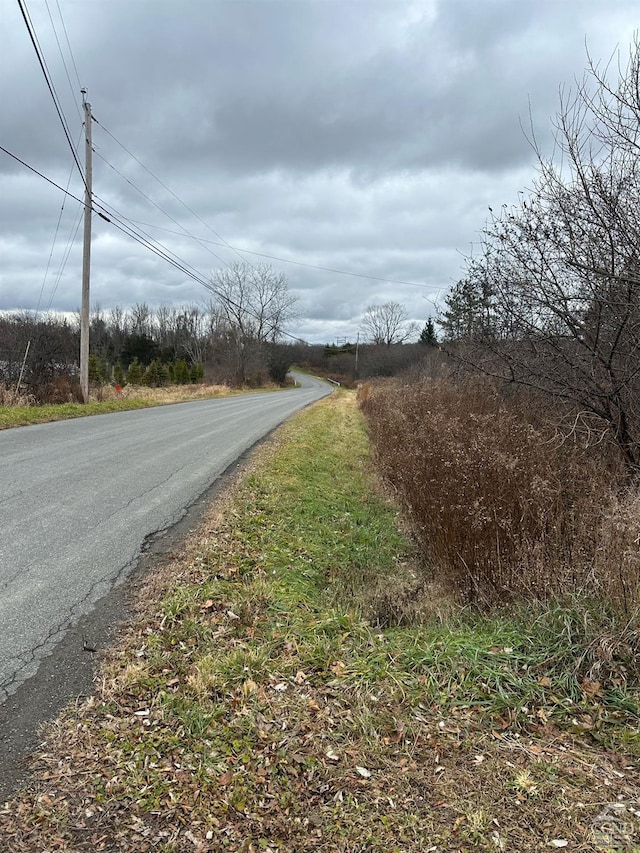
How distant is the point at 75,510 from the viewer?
5.30 m

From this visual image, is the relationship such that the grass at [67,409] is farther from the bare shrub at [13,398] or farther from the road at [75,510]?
the road at [75,510]

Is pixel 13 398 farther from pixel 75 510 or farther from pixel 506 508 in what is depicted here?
pixel 506 508

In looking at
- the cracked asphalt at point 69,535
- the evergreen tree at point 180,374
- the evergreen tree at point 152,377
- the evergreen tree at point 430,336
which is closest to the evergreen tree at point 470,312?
the evergreen tree at point 430,336

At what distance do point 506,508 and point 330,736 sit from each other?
9.82 ft

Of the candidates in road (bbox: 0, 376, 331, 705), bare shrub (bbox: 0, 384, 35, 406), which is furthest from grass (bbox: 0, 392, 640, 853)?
bare shrub (bbox: 0, 384, 35, 406)

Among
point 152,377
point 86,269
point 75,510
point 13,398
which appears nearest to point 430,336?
point 86,269

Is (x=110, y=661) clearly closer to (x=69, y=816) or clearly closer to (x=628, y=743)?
(x=69, y=816)

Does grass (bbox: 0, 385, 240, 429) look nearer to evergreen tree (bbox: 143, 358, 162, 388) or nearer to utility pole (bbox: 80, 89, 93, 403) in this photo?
utility pole (bbox: 80, 89, 93, 403)

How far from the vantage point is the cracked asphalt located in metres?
2.65

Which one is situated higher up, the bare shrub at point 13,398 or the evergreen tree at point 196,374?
the evergreen tree at point 196,374

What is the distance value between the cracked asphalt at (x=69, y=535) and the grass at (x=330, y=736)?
0.82 ft

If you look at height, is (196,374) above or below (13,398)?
above

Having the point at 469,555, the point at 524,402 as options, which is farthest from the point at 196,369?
the point at 469,555

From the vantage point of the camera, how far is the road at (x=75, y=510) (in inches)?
128
